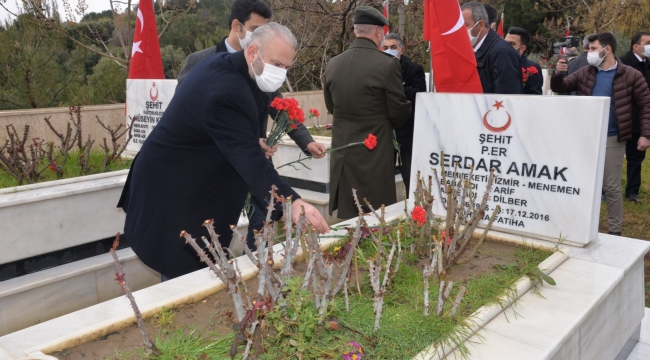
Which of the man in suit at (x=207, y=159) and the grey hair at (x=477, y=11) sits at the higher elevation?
the grey hair at (x=477, y=11)

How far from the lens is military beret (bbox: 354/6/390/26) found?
4422 millimetres

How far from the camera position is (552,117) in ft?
10.1

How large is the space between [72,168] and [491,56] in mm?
3460

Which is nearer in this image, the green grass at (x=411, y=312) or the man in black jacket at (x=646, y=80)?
the green grass at (x=411, y=312)

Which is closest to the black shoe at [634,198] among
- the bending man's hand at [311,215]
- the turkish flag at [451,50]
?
the turkish flag at [451,50]

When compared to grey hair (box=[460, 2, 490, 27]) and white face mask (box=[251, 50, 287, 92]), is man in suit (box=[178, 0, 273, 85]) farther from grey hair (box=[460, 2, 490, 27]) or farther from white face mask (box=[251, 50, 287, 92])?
grey hair (box=[460, 2, 490, 27])

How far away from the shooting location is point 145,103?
18.7 feet

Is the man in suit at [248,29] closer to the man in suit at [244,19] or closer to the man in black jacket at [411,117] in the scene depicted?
the man in suit at [244,19]

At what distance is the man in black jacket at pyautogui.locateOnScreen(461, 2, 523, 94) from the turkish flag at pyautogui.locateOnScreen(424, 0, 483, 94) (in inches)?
21.7

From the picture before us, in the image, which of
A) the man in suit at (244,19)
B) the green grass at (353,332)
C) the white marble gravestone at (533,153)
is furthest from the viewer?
the man in suit at (244,19)

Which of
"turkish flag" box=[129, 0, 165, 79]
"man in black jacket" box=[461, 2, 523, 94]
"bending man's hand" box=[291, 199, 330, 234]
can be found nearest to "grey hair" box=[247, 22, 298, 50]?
"bending man's hand" box=[291, 199, 330, 234]

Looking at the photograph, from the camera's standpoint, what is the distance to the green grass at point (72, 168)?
4.35m

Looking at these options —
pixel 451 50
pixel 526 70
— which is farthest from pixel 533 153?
pixel 526 70

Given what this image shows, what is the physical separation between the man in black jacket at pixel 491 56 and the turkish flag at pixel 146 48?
3365 millimetres
